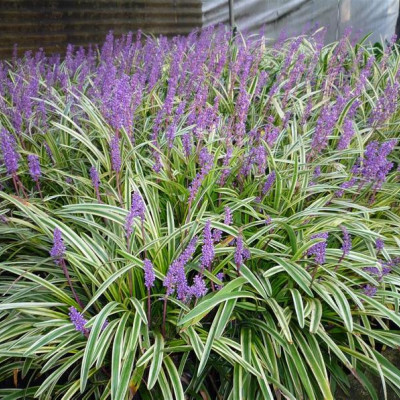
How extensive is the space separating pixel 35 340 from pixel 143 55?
2.85m

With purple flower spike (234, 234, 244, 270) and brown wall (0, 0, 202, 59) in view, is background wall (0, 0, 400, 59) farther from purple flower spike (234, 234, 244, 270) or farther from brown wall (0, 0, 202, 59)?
purple flower spike (234, 234, 244, 270)

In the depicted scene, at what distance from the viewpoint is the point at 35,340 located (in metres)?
1.48

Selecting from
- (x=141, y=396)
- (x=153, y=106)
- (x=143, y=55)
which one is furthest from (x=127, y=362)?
(x=143, y=55)

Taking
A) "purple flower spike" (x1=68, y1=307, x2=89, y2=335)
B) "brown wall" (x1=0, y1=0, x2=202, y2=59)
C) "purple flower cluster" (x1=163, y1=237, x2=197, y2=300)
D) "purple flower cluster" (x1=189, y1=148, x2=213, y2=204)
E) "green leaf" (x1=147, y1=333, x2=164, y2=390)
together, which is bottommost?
"green leaf" (x1=147, y1=333, x2=164, y2=390)

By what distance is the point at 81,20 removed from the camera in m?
5.73

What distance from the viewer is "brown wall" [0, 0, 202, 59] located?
5.15 meters

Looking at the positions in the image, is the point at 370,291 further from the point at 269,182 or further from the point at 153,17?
the point at 153,17

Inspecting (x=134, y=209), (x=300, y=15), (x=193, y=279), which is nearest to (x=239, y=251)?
(x=193, y=279)

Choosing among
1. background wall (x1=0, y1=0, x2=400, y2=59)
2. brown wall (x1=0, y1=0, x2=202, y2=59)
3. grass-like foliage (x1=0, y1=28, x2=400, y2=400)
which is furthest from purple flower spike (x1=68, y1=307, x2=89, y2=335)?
brown wall (x1=0, y1=0, x2=202, y2=59)

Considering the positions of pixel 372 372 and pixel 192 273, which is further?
pixel 192 273

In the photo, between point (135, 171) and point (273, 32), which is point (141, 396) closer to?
point (135, 171)

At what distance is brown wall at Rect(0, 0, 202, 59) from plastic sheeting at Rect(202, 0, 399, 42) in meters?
0.44

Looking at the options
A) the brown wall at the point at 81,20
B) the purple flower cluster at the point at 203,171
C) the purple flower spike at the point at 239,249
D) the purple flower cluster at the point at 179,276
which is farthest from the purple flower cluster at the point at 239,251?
the brown wall at the point at 81,20

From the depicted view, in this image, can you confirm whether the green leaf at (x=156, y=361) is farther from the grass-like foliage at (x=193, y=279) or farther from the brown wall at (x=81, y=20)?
the brown wall at (x=81, y=20)
